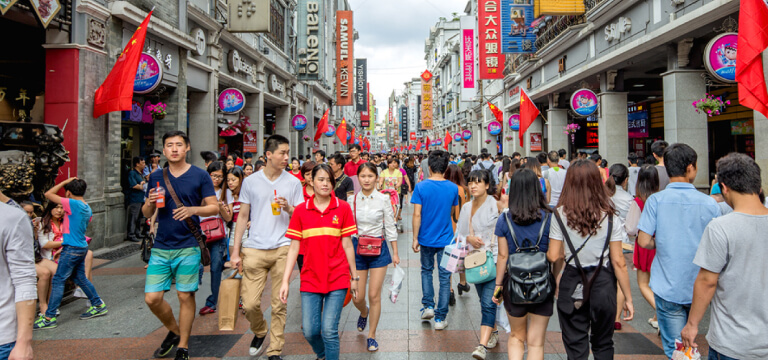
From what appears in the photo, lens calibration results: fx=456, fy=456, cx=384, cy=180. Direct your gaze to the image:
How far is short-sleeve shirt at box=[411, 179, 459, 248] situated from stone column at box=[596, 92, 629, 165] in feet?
37.3

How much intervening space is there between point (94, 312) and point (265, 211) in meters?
3.11

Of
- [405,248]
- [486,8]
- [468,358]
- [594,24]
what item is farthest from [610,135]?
[468,358]

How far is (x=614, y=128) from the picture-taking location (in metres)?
14.9

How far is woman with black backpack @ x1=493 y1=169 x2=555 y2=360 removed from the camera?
3.31 meters

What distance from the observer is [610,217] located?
3301mm

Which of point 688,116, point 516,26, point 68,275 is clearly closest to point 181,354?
point 68,275

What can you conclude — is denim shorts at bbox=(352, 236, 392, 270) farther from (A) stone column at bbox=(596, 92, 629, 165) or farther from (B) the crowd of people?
(A) stone column at bbox=(596, 92, 629, 165)

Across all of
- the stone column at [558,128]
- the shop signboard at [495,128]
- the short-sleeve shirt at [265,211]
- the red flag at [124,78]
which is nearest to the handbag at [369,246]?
the short-sleeve shirt at [265,211]

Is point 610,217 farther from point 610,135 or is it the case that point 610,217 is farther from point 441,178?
point 610,135

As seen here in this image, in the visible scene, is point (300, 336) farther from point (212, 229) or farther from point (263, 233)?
point (212, 229)

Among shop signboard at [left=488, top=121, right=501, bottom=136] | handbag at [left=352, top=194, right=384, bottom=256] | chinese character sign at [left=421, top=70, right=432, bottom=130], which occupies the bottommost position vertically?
handbag at [left=352, top=194, right=384, bottom=256]

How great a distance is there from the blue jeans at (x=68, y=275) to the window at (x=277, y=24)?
17518 millimetres

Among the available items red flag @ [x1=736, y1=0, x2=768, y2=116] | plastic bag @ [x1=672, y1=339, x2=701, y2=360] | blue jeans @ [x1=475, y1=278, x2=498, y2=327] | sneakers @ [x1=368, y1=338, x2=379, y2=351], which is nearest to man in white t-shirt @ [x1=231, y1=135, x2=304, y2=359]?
sneakers @ [x1=368, y1=338, x2=379, y2=351]

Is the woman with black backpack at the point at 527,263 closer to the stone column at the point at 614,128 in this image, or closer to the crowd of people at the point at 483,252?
the crowd of people at the point at 483,252
